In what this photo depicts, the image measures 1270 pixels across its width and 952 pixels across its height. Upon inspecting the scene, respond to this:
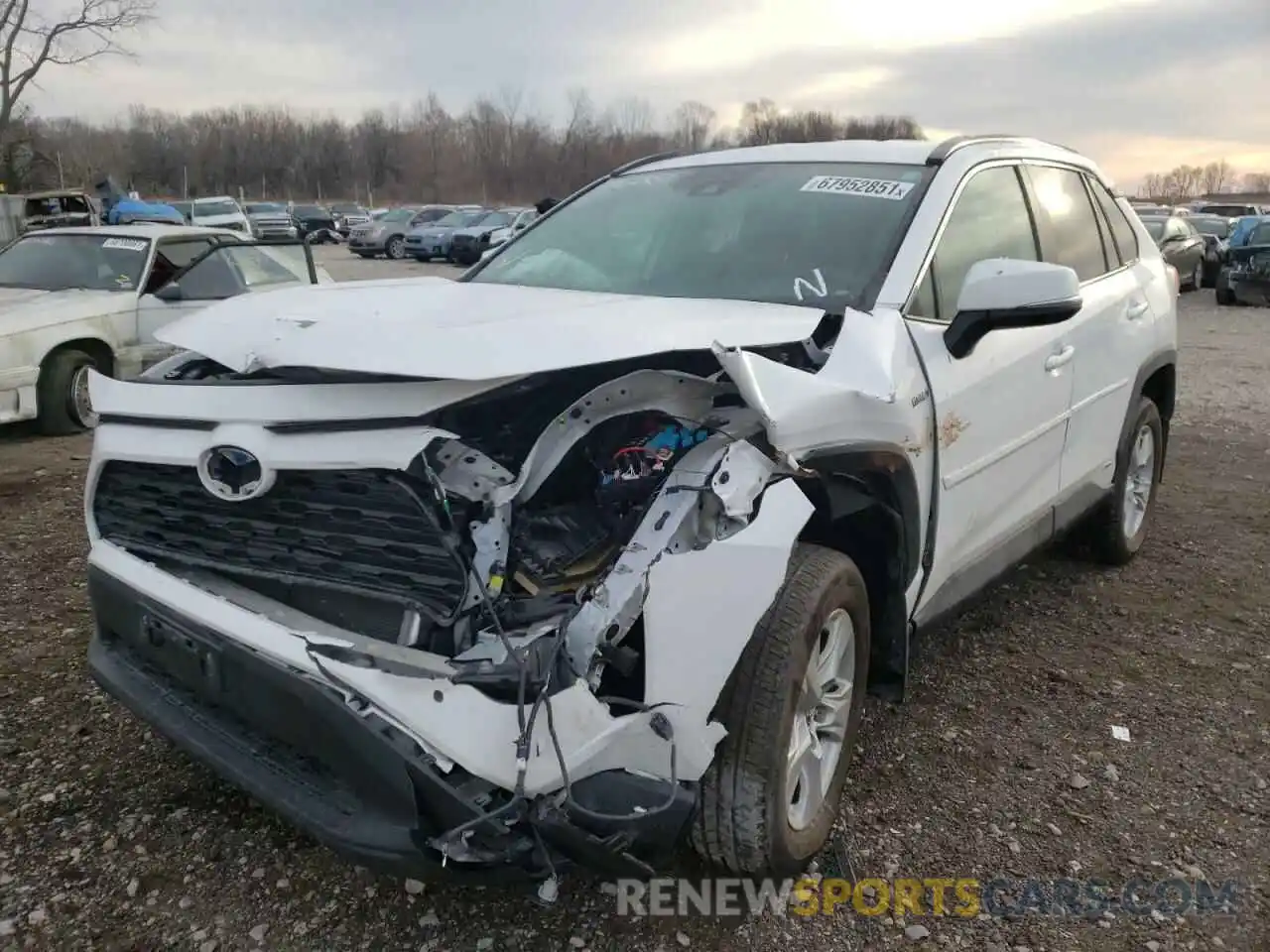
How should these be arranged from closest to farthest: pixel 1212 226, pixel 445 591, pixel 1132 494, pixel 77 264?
pixel 445 591
pixel 1132 494
pixel 77 264
pixel 1212 226

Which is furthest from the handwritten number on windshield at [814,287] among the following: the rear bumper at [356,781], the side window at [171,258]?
the side window at [171,258]

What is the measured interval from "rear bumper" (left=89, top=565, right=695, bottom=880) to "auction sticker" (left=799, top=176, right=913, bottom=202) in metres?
2.13

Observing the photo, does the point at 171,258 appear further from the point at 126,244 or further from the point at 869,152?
the point at 869,152

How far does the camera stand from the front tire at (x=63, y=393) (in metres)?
7.30

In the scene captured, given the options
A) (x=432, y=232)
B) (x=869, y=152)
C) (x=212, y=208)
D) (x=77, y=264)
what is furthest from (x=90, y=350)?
(x=212, y=208)

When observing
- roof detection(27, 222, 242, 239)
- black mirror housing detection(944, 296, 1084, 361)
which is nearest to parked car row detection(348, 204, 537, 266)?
roof detection(27, 222, 242, 239)

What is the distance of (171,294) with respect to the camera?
24.7 ft

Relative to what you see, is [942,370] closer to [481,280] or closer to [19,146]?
[481,280]

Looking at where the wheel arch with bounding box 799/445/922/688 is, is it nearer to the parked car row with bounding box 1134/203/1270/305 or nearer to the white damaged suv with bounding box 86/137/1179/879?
the white damaged suv with bounding box 86/137/1179/879

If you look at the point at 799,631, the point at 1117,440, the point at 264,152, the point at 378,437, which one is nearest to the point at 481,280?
the point at 378,437

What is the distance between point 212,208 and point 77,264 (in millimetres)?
26014

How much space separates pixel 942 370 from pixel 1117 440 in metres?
1.89

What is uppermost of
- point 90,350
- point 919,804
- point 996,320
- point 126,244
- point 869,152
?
point 869,152

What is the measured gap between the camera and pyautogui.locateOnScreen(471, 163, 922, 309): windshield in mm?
3141
